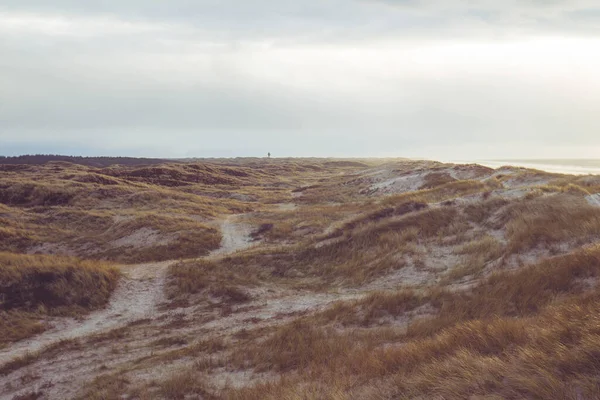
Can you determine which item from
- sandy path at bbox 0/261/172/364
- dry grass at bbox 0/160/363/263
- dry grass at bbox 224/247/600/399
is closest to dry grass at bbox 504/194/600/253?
dry grass at bbox 224/247/600/399

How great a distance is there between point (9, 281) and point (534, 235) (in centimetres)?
Result: 2407

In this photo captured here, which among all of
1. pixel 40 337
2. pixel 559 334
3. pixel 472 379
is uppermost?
pixel 559 334

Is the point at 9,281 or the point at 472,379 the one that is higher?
the point at 472,379

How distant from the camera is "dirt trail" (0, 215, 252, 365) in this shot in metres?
13.2

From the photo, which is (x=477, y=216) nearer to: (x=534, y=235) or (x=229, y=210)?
(x=534, y=235)

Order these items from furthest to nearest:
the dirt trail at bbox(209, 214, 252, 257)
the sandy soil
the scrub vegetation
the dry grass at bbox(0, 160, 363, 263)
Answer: the dry grass at bbox(0, 160, 363, 263), the dirt trail at bbox(209, 214, 252, 257), the sandy soil, the scrub vegetation

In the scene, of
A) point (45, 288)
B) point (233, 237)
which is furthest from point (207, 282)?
point (233, 237)

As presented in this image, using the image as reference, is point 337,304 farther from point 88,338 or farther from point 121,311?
point 121,311

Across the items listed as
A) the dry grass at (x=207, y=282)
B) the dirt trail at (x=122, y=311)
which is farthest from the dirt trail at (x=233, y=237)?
the dirt trail at (x=122, y=311)

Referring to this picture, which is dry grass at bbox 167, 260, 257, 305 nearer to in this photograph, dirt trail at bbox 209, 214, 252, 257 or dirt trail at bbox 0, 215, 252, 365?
dirt trail at bbox 0, 215, 252, 365

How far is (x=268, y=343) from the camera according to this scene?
35.1ft

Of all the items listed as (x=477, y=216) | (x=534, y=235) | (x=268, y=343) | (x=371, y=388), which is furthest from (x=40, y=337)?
(x=477, y=216)

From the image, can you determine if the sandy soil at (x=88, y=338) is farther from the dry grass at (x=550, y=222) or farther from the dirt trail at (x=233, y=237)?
the dry grass at (x=550, y=222)

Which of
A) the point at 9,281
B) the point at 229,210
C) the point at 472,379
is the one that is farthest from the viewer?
the point at 229,210
